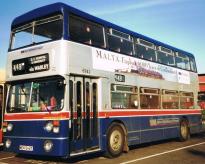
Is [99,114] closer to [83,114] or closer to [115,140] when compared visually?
[83,114]

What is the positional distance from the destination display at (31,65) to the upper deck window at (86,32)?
3.44 feet

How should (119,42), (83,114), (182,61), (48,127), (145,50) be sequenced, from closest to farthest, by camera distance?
(48,127) → (83,114) → (119,42) → (145,50) → (182,61)

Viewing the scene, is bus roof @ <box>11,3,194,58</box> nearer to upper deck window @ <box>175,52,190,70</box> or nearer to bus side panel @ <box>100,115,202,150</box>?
bus side panel @ <box>100,115,202,150</box>

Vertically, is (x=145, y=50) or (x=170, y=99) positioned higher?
(x=145, y=50)

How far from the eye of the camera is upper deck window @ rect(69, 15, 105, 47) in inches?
398

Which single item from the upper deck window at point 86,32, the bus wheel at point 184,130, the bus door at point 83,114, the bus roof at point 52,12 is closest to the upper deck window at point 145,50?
the bus roof at point 52,12

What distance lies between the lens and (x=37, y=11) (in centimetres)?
1053

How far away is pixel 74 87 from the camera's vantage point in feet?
31.9

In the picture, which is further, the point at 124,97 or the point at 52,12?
the point at 124,97

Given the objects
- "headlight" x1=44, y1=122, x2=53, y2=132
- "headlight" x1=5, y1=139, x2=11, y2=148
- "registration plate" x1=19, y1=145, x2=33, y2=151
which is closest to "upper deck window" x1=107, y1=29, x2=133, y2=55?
"headlight" x1=44, y1=122, x2=53, y2=132

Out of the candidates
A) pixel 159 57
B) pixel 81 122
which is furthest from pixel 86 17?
pixel 159 57

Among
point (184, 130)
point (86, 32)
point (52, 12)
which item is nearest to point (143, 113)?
point (86, 32)

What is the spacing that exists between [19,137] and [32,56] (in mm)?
2411

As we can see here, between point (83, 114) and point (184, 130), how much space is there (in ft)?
26.5
